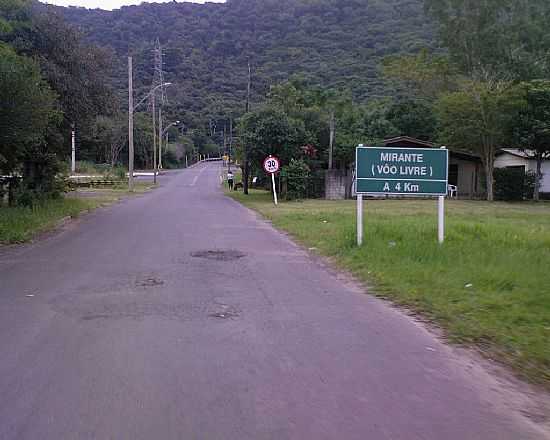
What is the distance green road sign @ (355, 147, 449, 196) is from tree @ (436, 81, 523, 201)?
2518 cm

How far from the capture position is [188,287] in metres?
9.72

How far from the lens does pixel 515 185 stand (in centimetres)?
4000

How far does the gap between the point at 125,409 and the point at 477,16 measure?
180 feet

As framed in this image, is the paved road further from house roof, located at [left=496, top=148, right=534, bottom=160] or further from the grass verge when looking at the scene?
house roof, located at [left=496, top=148, right=534, bottom=160]

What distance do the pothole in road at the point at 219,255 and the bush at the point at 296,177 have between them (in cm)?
2130

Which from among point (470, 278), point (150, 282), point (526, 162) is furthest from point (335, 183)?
point (150, 282)

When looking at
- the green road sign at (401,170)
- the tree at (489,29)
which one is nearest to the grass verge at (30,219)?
the green road sign at (401,170)

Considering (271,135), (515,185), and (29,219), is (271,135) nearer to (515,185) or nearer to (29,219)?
(515,185)

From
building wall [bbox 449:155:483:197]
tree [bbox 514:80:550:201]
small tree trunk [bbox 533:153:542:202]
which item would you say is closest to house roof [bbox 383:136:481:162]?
building wall [bbox 449:155:483:197]

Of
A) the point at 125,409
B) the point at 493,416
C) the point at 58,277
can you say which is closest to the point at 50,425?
the point at 125,409

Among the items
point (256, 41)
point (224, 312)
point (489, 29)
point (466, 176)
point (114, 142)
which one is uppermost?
point (256, 41)

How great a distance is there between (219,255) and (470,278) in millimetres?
5284

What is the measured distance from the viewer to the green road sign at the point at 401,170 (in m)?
14.4

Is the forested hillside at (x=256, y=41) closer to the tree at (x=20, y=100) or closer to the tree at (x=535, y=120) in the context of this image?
the tree at (x=535, y=120)
